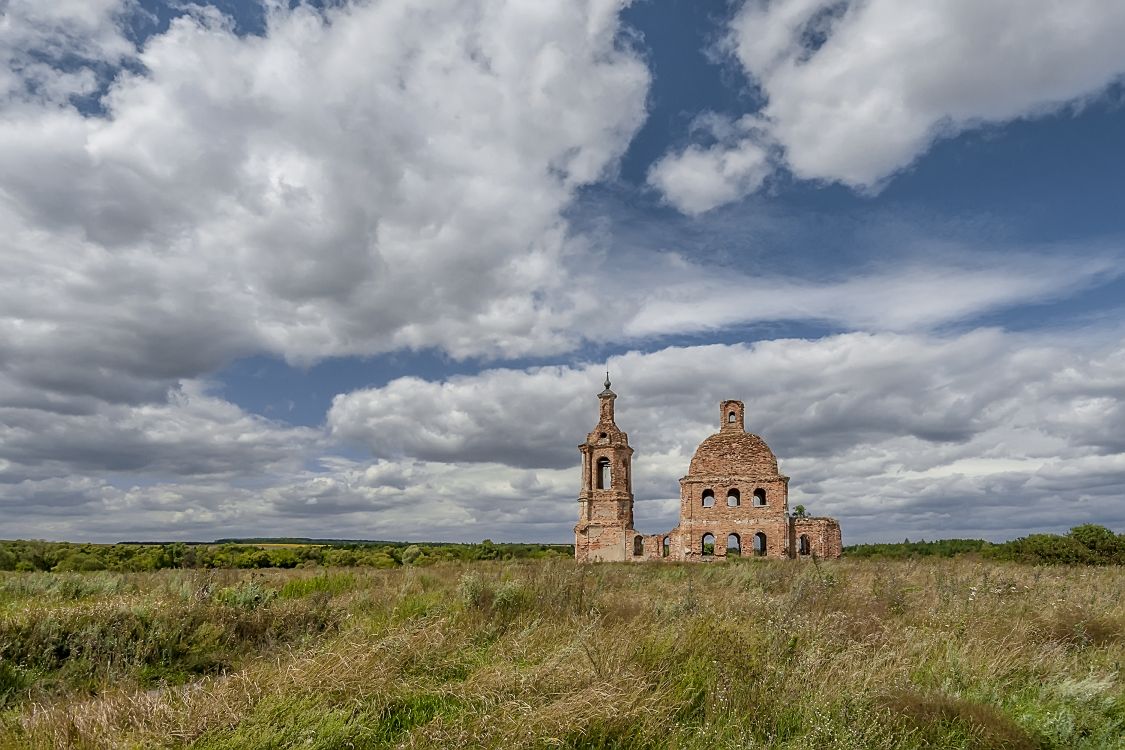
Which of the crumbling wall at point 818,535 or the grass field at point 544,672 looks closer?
the grass field at point 544,672

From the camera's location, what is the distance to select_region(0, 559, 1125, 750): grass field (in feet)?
15.2

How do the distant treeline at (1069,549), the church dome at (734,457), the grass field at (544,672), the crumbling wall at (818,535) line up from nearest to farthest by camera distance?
the grass field at (544,672) → the distant treeline at (1069,549) → the crumbling wall at (818,535) → the church dome at (734,457)

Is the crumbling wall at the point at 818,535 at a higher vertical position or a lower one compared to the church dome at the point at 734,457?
lower

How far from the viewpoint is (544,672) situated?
542cm

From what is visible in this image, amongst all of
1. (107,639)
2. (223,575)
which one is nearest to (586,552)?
(223,575)

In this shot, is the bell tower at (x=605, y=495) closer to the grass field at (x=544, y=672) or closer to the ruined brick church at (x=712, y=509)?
the ruined brick church at (x=712, y=509)

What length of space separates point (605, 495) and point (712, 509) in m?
5.60

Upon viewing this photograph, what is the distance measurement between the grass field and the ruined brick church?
26.6m

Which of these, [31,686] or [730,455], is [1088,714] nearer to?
[31,686]

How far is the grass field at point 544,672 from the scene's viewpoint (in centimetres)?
463

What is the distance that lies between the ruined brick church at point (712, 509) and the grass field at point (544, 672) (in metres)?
26.6

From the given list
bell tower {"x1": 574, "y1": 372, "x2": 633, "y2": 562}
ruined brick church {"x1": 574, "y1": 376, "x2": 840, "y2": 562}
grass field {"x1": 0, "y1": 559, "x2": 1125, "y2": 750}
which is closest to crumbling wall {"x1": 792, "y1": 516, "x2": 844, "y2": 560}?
ruined brick church {"x1": 574, "y1": 376, "x2": 840, "y2": 562}

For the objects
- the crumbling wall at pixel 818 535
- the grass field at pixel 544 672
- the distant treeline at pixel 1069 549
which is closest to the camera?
the grass field at pixel 544 672

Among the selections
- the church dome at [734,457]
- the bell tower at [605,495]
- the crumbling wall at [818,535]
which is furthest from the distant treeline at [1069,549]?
the bell tower at [605,495]
